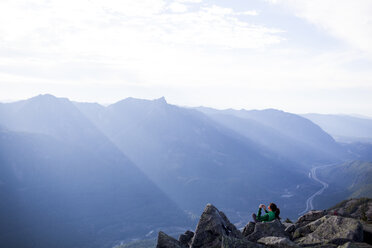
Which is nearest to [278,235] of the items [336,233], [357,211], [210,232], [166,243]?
[336,233]

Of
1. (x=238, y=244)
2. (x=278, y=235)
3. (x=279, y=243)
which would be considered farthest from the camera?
(x=278, y=235)

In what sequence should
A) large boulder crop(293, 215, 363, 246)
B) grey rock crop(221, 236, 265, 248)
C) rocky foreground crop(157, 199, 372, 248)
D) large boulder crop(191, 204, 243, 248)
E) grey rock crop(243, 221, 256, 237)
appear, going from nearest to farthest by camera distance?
grey rock crop(221, 236, 265, 248) → rocky foreground crop(157, 199, 372, 248) → large boulder crop(293, 215, 363, 246) → large boulder crop(191, 204, 243, 248) → grey rock crop(243, 221, 256, 237)

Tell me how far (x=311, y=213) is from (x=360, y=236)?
53.6 ft

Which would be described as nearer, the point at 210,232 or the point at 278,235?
the point at 278,235

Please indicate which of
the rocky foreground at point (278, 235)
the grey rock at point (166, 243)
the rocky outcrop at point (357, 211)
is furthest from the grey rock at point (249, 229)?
the grey rock at point (166, 243)

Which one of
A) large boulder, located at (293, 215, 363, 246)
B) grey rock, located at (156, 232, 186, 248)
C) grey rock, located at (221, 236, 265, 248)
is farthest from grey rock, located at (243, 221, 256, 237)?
grey rock, located at (221, 236, 265, 248)

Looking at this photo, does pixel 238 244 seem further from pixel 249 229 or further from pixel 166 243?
pixel 249 229

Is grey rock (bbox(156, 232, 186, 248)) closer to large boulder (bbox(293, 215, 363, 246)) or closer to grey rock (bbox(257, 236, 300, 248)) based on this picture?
grey rock (bbox(257, 236, 300, 248))

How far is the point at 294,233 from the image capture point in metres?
29.5

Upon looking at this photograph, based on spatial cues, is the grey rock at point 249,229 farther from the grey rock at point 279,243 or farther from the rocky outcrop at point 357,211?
the grey rock at point 279,243

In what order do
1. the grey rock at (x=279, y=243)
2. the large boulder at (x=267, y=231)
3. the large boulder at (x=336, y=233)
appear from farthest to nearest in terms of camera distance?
1. the large boulder at (x=267, y=231)
2. the large boulder at (x=336, y=233)
3. the grey rock at (x=279, y=243)

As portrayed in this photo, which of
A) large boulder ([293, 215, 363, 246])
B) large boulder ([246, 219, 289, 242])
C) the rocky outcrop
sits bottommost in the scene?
the rocky outcrop

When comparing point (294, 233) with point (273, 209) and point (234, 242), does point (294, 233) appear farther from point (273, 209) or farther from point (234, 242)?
point (234, 242)

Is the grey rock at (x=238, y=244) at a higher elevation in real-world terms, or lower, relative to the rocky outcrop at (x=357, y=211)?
higher
